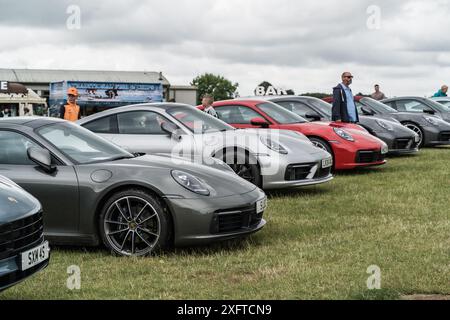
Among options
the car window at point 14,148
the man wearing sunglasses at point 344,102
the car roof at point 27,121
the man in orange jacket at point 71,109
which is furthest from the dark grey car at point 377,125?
the car window at point 14,148

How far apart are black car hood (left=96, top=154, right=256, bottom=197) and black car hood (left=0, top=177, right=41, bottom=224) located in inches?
62.4

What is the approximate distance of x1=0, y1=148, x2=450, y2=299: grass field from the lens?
5008mm

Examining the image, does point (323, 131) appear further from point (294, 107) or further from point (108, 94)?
point (108, 94)

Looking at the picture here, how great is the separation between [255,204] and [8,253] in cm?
273

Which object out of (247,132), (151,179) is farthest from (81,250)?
(247,132)

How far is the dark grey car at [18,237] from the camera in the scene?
4305mm

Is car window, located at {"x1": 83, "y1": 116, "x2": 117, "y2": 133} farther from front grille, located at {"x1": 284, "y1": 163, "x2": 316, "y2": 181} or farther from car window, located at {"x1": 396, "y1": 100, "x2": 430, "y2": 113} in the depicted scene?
car window, located at {"x1": 396, "y1": 100, "x2": 430, "y2": 113}

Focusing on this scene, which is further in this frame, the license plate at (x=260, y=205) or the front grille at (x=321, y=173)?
the front grille at (x=321, y=173)

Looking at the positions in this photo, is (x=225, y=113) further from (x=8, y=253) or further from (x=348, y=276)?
(x=8, y=253)

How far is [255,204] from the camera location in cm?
649

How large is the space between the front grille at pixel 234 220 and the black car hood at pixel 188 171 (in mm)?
183

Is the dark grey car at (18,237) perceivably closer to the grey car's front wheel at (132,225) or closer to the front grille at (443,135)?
the grey car's front wheel at (132,225)

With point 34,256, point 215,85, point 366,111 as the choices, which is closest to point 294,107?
point 366,111

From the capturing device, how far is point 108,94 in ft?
148
